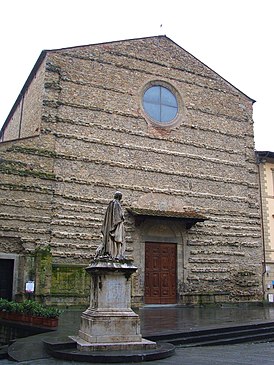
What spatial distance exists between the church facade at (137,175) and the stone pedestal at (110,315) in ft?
24.0

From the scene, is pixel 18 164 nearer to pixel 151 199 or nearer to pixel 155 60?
pixel 151 199

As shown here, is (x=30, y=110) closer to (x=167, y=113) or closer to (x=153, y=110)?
(x=153, y=110)

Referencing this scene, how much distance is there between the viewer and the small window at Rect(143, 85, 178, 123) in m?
18.9

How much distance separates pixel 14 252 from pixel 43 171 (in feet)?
10.5

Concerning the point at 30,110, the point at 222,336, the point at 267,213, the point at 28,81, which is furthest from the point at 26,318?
the point at 267,213

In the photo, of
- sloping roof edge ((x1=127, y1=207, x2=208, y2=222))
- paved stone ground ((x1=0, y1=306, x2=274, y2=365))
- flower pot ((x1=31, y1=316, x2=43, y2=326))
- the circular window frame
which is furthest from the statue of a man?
the circular window frame

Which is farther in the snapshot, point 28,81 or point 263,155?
point 263,155

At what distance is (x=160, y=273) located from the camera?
56.5ft

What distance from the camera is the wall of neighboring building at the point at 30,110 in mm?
17234

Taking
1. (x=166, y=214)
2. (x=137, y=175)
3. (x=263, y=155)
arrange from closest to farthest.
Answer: (x=166, y=214)
(x=137, y=175)
(x=263, y=155)

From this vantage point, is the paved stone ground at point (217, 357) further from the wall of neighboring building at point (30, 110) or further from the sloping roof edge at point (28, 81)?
Answer: the sloping roof edge at point (28, 81)

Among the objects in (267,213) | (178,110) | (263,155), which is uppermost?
(178,110)

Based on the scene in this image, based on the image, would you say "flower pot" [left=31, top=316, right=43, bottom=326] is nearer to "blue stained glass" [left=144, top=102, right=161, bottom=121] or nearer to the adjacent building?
"blue stained glass" [left=144, top=102, right=161, bottom=121]

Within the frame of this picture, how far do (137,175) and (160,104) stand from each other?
12.6ft
